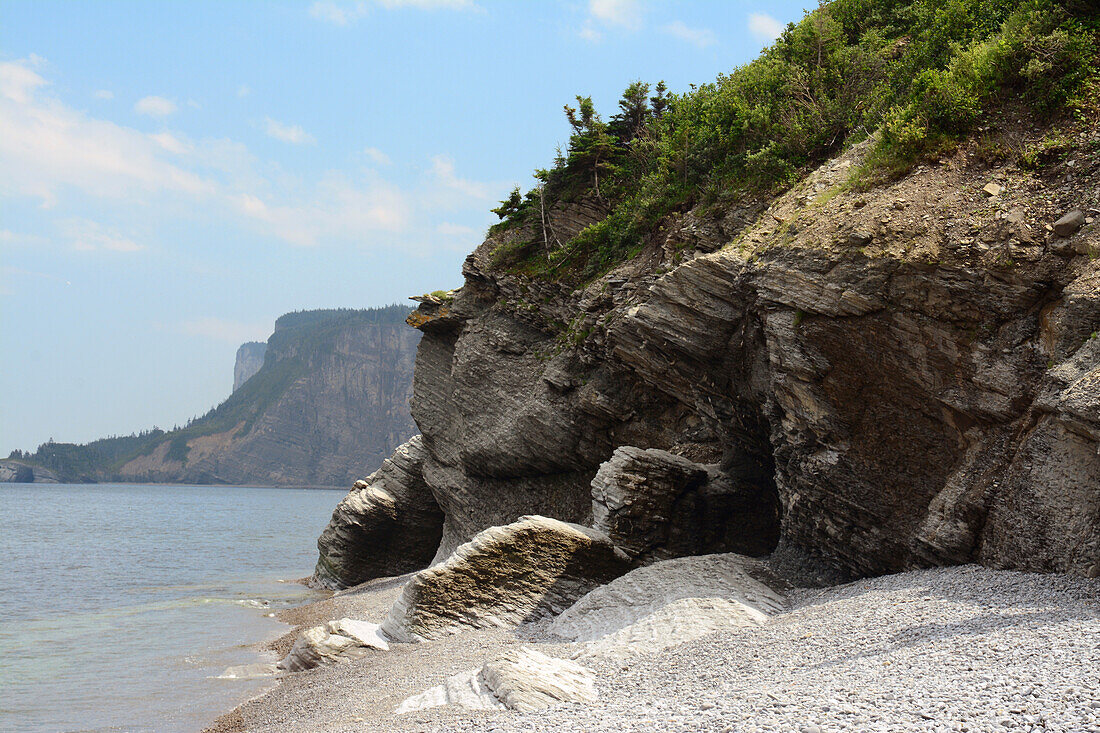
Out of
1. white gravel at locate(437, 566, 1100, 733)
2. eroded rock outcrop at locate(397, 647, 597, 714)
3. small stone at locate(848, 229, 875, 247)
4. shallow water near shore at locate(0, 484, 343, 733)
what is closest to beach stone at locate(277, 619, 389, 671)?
shallow water near shore at locate(0, 484, 343, 733)

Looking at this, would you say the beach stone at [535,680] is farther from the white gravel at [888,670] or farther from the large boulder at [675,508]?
the large boulder at [675,508]

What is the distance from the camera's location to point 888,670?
26.7 feet

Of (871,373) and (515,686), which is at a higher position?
(871,373)

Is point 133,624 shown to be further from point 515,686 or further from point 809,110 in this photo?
point 809,110

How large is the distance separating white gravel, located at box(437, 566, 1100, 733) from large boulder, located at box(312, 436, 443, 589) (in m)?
23.7

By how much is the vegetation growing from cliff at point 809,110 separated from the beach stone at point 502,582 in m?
10.7

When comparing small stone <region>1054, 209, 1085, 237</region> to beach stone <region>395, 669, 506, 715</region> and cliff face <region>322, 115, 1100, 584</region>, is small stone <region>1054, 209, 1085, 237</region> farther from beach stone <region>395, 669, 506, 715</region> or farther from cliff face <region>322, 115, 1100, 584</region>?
beach stone <region>395, 669, 506, 715</region>

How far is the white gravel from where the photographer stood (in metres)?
6.71

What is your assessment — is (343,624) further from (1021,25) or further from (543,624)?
(1021,25)

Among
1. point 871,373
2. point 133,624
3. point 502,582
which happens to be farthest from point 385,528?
point 871,373

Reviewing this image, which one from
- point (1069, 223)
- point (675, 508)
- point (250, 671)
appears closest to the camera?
point (1069, 223)

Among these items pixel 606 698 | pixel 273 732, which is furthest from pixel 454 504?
pixel 606 698

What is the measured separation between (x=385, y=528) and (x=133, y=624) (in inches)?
448

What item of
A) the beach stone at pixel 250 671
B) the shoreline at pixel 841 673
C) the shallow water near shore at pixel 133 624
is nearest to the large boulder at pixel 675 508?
the shoreline at pixel 841 673
